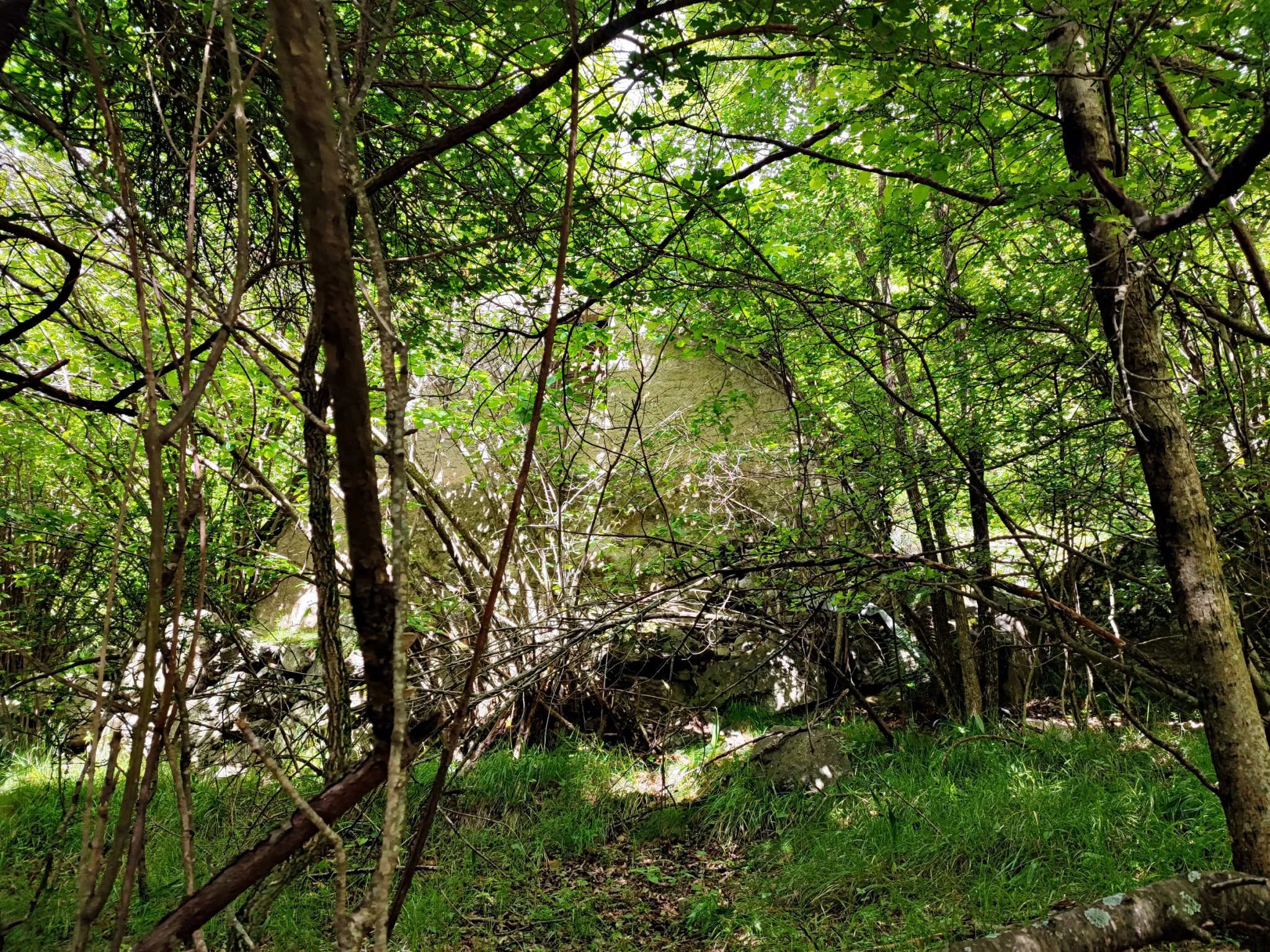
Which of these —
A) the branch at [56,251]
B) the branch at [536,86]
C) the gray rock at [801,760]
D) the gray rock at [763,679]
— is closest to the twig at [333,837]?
the branch at [536,86]

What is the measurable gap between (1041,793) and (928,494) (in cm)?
176

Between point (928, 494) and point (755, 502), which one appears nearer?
point (928, 494)

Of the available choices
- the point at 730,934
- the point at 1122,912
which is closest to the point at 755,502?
the point at 730,934

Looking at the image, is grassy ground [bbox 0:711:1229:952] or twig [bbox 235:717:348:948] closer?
twig [bbox 235:717:348:948]

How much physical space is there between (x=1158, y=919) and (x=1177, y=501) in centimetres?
102

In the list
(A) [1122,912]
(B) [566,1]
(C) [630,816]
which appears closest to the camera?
(B) [566,1]

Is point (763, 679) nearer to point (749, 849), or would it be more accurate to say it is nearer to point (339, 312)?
point (749, 849)

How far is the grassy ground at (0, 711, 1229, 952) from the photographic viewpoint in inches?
111

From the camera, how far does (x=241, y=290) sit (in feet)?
A: 2.65

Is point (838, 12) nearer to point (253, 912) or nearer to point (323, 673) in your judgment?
point (323, 673)

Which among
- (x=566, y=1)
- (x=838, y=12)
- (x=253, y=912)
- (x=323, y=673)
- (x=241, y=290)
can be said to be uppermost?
(x=838, y=12)

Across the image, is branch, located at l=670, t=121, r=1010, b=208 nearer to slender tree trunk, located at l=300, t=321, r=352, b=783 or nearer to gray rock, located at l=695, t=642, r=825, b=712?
slender tree trunk, located at l=300, t=321, r=352, b=783

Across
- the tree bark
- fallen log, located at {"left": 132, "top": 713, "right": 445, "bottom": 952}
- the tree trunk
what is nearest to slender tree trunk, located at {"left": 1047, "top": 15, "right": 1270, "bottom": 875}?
the tree trunk

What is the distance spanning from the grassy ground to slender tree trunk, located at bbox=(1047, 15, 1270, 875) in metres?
1.42
